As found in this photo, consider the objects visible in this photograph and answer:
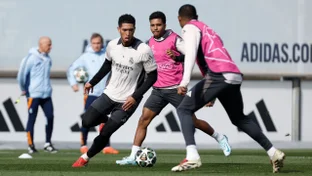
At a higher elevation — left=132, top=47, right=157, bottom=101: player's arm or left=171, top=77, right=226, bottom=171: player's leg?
left=132, top=47, right=157, bottom=101: player's arm

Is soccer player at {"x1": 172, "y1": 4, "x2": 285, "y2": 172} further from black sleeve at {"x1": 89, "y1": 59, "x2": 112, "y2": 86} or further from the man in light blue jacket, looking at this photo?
the man in light blue jacket

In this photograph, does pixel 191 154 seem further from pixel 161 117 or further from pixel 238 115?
pixel 161 117

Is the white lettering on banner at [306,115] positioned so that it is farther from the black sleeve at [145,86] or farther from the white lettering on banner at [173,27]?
the black sleeve at [145,86]

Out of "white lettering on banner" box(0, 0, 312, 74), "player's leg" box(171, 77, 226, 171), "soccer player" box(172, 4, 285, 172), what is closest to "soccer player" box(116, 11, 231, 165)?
"soccer player" box(172, 4, 285, 172)

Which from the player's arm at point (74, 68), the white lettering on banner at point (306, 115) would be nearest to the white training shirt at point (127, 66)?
the player's arm at point (74, 68)

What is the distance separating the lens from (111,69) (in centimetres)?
1611

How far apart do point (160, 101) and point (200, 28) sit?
2995 millimetres

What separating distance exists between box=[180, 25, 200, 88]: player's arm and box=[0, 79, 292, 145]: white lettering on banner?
10.6 metres

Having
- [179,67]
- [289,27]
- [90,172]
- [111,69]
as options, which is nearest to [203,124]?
[179,67]

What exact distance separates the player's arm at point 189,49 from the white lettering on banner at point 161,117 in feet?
34.7

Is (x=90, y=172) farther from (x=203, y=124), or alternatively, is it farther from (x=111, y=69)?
(x=203, y=124)

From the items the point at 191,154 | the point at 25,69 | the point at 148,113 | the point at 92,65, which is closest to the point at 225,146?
the point at 148,113

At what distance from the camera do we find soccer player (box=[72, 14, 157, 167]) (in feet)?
51.6

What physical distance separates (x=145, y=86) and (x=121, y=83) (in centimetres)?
41
